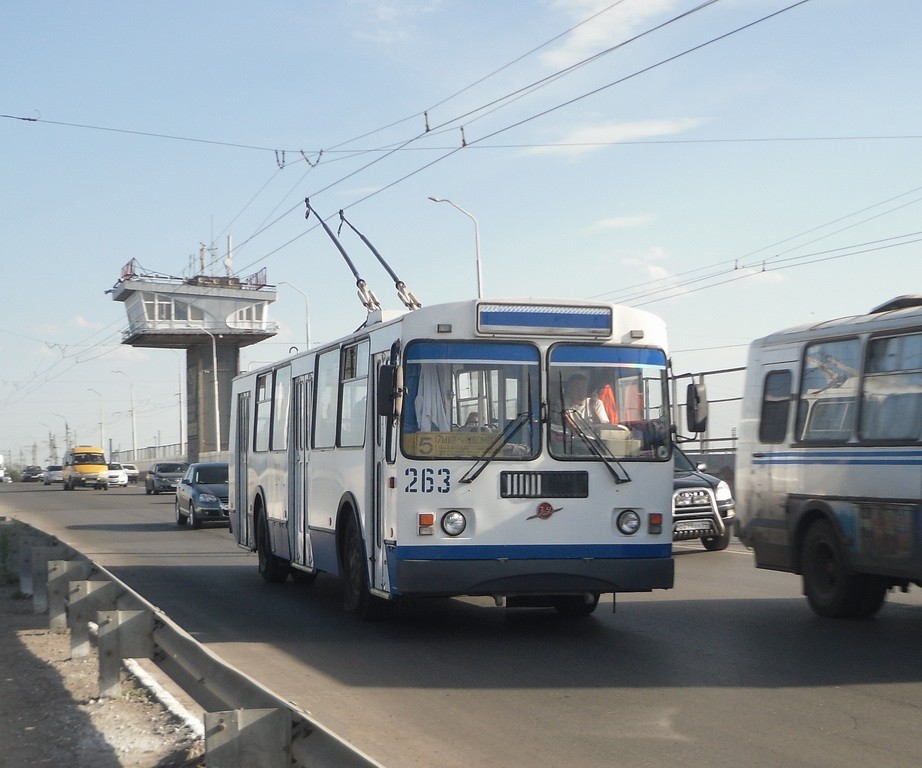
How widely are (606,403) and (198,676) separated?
5.75 m

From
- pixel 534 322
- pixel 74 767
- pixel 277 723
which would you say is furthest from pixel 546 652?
pixel 277 723

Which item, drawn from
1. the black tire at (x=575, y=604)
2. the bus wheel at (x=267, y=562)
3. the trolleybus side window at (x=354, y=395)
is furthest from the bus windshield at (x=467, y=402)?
the bus wheel at (x=267, y=562)

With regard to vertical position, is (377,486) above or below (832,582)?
above

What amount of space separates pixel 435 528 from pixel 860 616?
412 centimetres

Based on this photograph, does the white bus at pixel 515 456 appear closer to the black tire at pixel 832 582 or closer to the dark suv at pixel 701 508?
the black tire at pixel 832 582

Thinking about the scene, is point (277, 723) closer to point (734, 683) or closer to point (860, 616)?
Result: point (734, 683)

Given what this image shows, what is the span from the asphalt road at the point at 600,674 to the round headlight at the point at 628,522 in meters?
0.91

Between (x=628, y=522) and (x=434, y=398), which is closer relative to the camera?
(x=434, y=398)

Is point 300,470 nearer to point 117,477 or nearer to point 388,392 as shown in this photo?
point 388,392

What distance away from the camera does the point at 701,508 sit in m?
19.4

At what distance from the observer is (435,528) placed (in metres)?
10.7

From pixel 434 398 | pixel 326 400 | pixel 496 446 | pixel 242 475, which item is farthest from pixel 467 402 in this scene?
pixel 242 475

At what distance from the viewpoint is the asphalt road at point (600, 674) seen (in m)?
6.97

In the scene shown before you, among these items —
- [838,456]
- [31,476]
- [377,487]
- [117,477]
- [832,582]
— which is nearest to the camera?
[377,487]
